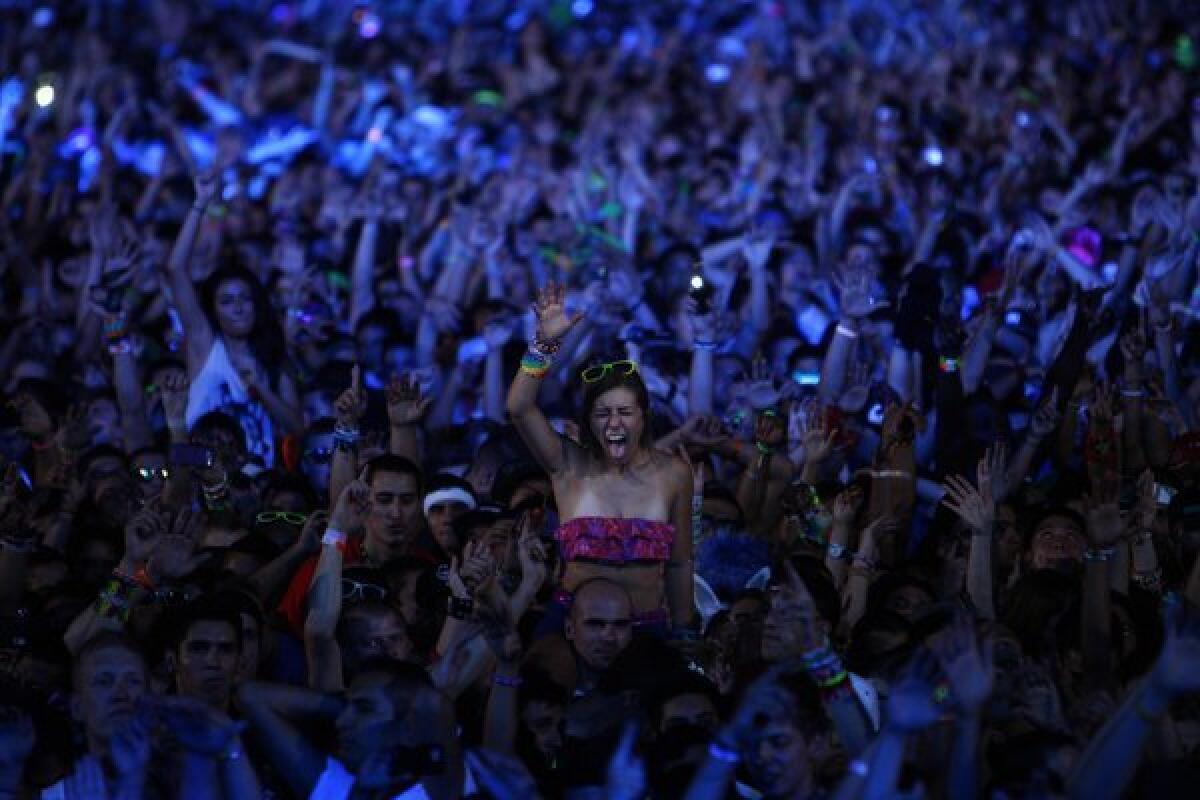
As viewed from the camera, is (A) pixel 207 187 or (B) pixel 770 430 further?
(A) pixel 207 187

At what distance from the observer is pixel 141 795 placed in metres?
4.62

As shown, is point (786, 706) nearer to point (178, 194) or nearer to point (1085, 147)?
point (178, 194)

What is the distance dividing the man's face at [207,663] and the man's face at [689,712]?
1298 millimetres

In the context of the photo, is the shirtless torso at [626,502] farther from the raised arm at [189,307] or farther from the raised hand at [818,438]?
the raised arm at [189,307]

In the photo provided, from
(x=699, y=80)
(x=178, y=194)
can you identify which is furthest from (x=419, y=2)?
(x=178, y=194)

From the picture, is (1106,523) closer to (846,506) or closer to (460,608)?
(846,506)

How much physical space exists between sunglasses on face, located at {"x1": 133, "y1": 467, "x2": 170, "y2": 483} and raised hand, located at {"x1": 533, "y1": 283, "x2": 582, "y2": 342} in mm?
1667

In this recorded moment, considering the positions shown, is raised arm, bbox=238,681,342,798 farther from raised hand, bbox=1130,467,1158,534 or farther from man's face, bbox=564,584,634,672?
raised hand, bbox=1130,467,1158,534

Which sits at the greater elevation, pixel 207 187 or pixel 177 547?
pixel 207 187

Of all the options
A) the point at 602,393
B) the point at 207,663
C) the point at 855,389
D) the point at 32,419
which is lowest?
the point at 207,663

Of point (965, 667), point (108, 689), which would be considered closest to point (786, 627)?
point (965, 667)

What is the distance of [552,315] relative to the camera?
6285 millimetres

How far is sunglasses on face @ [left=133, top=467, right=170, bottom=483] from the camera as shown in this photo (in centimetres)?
717

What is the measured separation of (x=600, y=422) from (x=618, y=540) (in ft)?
1.27
